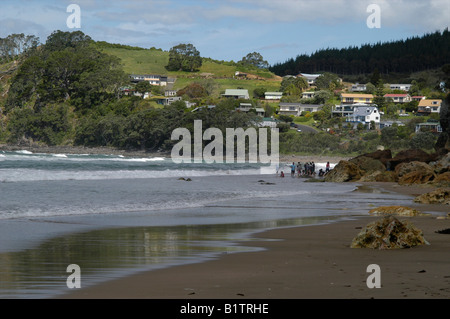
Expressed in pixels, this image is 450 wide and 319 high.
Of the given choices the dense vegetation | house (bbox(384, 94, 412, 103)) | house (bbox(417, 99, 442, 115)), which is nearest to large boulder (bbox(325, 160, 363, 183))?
the dense vegetation

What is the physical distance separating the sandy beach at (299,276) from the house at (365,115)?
378ft

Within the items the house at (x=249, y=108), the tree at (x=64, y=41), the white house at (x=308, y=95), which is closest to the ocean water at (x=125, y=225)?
the house at (x=249, y=108)

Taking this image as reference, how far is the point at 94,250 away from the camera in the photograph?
11.2 meters

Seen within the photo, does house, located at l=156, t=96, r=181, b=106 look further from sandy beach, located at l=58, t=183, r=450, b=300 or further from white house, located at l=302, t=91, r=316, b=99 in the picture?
sandy beach, located at l=58, t=183, r=450, b=300

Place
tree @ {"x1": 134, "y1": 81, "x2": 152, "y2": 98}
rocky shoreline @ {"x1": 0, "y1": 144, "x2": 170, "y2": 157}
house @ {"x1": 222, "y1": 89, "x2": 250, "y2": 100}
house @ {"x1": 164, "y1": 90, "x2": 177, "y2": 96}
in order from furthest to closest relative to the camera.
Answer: house @ {"x1": 164, "y1": 90, "x2": 177, "y2": 96}
house @ {"x1": 222, "y1": 89, "x2": 250, "y2": 100}
tree @ {"x1": 134, "y1": 81, "x2": 152, "y2": 98}
rocky shoreline @ {"x1": 0, "y1": 144, "x2": 170, "y2": 157}

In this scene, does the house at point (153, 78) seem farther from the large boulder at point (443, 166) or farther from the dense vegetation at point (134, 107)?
the large boulder at point (443, 166)

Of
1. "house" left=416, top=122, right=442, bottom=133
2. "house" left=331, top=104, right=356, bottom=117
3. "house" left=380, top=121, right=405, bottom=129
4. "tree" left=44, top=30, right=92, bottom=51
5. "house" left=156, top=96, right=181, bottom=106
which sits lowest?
"house" left=416, top=122, right=442, bottom=133

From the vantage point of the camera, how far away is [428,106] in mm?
131375

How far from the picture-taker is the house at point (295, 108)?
138 metres

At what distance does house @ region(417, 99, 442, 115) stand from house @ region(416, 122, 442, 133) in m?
18.6

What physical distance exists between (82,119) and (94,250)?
125352 millimetres

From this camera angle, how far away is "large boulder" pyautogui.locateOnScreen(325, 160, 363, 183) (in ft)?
140

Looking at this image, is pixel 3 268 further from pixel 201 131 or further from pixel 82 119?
pixel 82 119
